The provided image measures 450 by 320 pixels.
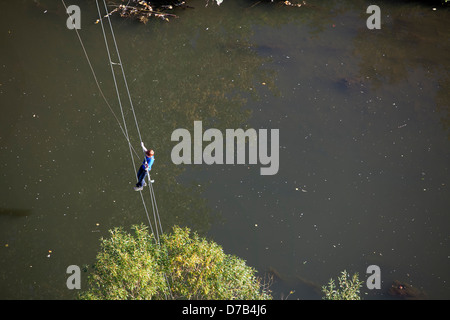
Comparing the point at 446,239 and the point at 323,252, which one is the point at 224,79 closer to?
the point at 323,252

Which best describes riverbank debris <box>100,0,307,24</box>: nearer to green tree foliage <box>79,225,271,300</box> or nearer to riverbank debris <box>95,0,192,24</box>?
riverbank debris <box>95,0,192,24</box>

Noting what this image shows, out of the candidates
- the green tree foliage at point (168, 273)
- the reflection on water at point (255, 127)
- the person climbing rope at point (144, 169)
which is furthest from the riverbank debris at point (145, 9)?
the green tree foliage at point (168, 273)

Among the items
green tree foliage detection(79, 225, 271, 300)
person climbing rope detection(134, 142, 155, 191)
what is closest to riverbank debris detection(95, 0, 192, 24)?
person climbing rope detection(134, 142, 155, 191)

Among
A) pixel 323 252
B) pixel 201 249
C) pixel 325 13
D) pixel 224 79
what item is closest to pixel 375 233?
pixel 323 252

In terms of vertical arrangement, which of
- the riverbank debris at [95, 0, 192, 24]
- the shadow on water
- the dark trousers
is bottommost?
→ the shadow on water

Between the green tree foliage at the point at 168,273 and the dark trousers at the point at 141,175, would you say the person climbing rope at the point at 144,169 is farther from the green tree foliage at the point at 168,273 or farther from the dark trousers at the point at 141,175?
the green tree foliage at the point at 168,273

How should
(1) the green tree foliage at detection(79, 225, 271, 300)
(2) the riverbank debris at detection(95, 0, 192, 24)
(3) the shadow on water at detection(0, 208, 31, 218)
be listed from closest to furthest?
(1) the green tree foliage at detection(79, 225, 271, 300), (3) the shadow on water at detection(0, 208, 31, 218), (2) the riverbank debris at detection(95, 0, 192, 24)
